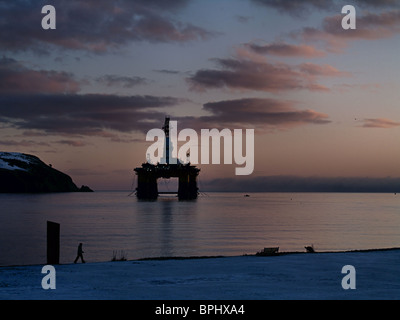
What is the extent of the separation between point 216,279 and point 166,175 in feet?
527

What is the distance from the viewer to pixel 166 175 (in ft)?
567

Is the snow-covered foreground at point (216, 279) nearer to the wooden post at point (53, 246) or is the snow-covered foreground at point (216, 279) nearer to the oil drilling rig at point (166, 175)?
the wooden post at point (53, 246)

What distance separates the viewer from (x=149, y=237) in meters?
57.3

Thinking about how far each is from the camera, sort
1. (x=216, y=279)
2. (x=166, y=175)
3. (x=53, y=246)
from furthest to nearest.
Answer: (x=166, y=175) < (x=53, y=246) < (x=216, y=279)

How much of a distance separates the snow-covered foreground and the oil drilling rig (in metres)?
158

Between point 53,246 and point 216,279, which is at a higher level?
point 53,246

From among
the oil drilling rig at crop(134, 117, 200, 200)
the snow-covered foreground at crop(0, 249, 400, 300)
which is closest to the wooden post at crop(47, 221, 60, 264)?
the snow-covered foreground at crop(0, 249, 400, 300)

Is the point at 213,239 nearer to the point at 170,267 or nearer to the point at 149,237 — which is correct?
the point at 149,237

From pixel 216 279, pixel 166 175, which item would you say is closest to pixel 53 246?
pixel 216 279

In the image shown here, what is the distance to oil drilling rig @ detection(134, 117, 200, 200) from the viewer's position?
174 meters

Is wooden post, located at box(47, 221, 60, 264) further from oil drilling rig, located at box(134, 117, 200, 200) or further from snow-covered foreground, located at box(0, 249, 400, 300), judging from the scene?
oil drilling rig, located at box(134, 117, 200, 200)

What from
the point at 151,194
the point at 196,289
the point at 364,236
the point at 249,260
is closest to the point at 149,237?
the point at 364,236

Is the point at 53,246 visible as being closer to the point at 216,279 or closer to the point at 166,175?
the point at 216,279
